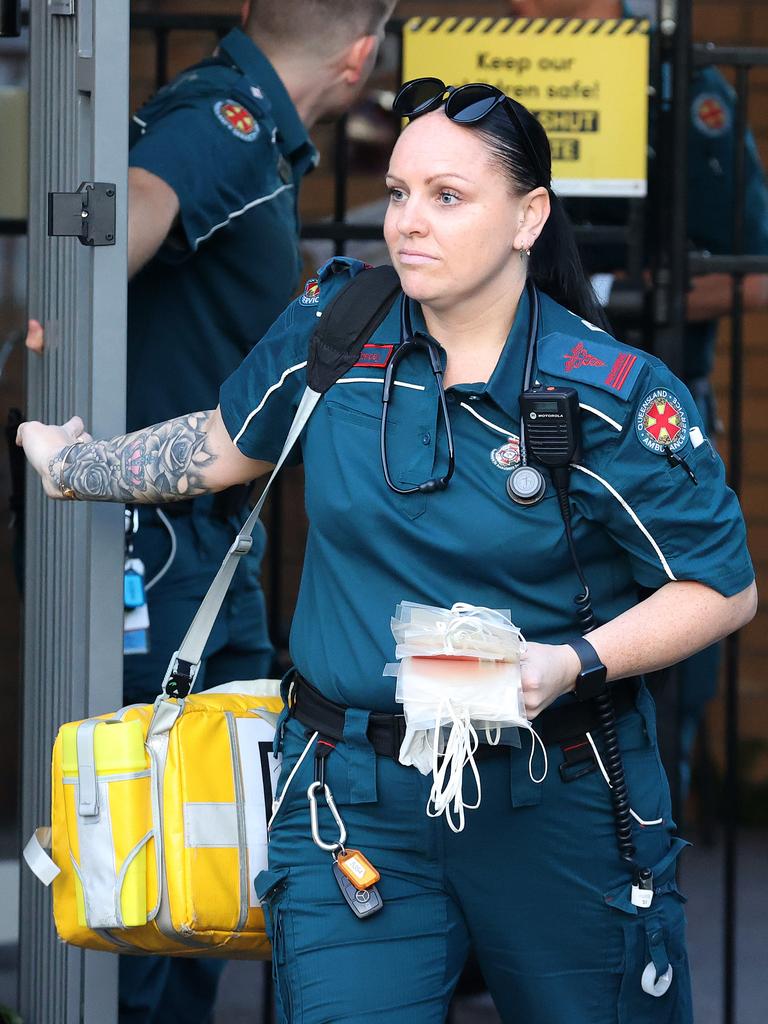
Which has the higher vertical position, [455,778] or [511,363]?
[511,363]

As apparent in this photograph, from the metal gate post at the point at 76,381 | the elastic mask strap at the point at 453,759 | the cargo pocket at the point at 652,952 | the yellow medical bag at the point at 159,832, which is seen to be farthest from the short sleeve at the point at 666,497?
the metal gate post at the point at 76,381

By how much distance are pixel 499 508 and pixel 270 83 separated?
1471 mm

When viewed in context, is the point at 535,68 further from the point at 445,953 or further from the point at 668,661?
the point at 445,953

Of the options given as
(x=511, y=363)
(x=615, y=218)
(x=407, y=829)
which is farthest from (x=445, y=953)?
(x=615, y=218)

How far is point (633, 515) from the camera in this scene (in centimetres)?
234

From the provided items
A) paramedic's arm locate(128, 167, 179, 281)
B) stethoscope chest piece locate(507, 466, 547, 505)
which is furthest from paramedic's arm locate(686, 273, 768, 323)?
stethoscope chest piece locate(507, 466, 547, 505)

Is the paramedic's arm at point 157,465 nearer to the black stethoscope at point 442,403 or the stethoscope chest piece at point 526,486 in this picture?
the black stethoscope at point 442,403

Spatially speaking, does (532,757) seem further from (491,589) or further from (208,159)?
(208,159)

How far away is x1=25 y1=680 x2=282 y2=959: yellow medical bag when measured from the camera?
2.52m

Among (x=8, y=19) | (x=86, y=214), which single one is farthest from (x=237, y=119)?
(x=86, y=214)

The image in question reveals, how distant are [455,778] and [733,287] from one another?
6.57 feet

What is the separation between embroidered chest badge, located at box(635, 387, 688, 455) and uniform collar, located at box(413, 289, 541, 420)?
162mm

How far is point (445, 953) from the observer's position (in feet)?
7.93

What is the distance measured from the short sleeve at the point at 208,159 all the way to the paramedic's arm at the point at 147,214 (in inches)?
0.7
